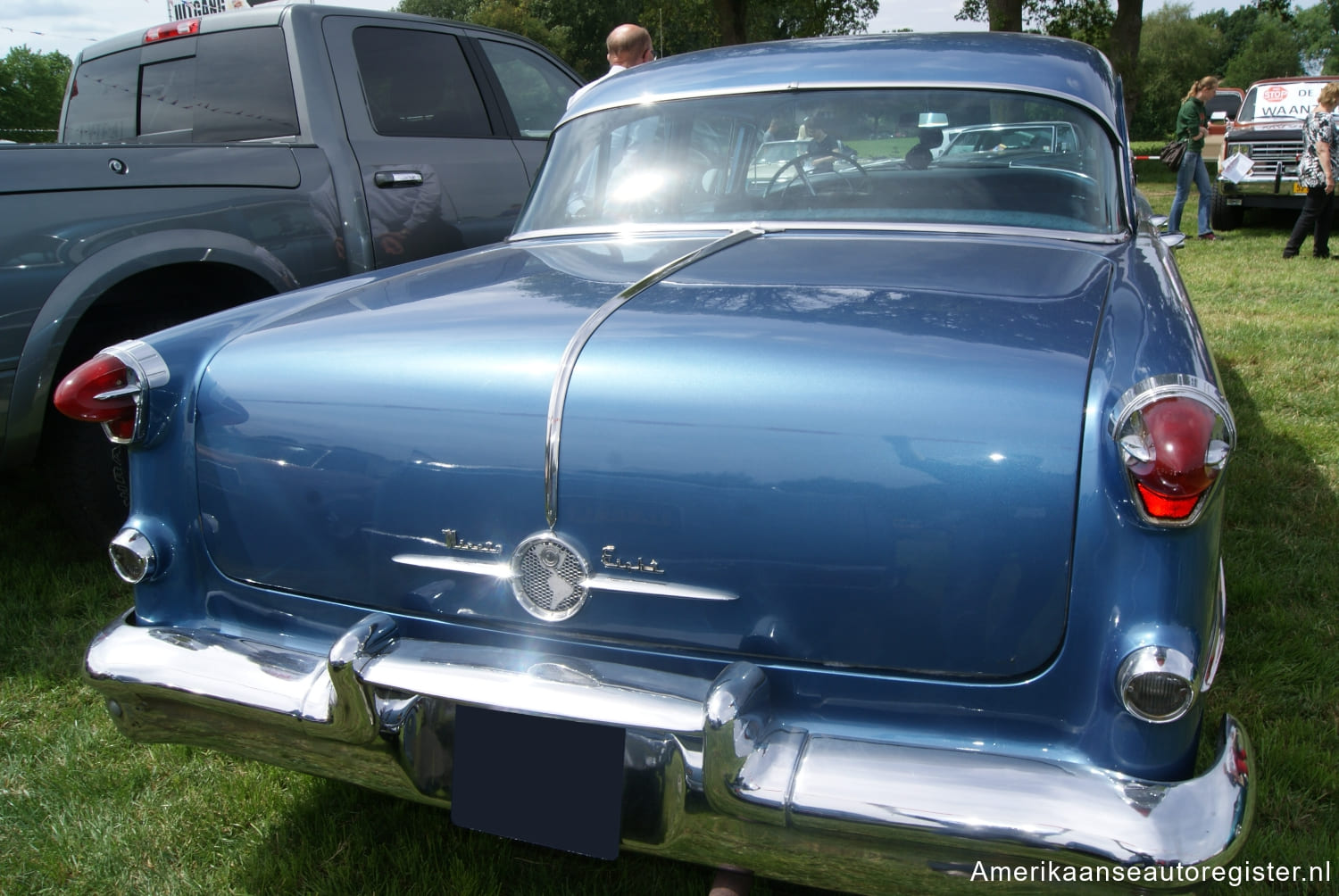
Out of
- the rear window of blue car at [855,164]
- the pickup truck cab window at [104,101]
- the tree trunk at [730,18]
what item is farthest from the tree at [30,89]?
the rear window of blue car at [855,164]

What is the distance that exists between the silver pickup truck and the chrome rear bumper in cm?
181

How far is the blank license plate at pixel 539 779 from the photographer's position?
1.49 m

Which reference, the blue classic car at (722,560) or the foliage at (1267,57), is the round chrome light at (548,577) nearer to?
the blue classic car at (722,560)

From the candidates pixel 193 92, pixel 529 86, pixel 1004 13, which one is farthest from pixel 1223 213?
pixel 193 92

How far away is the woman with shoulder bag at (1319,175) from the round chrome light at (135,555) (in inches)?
383

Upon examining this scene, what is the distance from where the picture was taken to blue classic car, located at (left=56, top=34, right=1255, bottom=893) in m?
1.37

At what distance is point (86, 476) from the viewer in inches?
126

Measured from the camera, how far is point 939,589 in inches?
55.5

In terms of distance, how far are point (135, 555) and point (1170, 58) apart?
81399mm

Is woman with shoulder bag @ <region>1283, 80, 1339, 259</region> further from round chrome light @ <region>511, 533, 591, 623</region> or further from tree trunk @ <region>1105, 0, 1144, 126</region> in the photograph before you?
round chrome light @ <region>511, 533, 591, 623</region>

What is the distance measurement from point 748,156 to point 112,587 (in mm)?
2468

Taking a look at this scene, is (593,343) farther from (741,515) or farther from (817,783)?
(817,783)

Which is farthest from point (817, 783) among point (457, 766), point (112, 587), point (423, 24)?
point (423, 24)

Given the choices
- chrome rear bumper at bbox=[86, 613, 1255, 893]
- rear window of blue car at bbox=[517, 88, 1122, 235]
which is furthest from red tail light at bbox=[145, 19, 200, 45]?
chrome rear bumper at bbox=[86, 613, 1255, 893]
